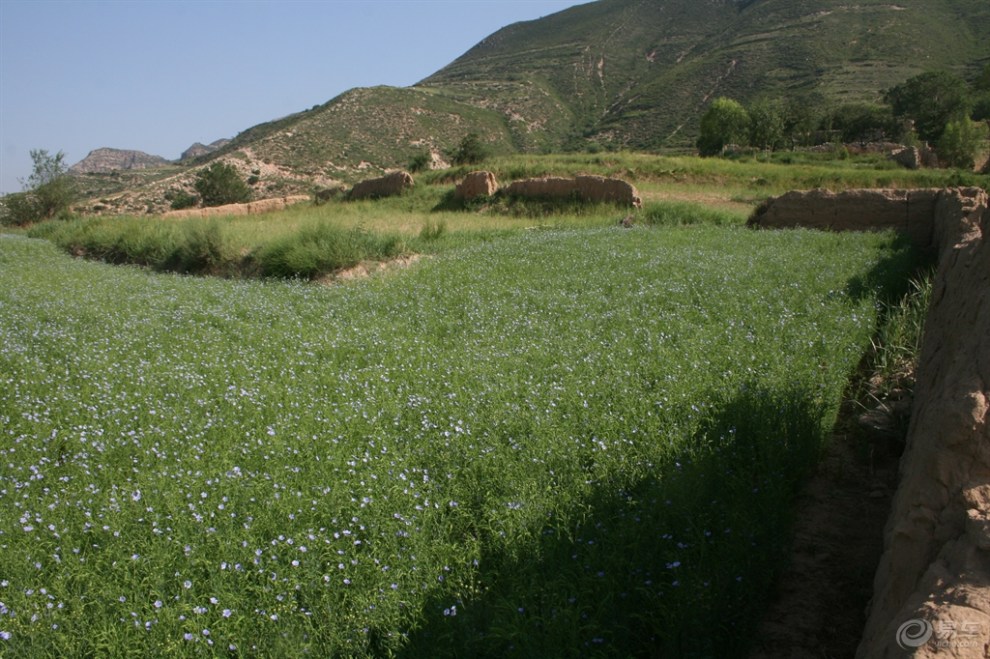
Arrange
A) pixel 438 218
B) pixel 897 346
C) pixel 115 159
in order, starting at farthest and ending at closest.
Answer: pixel 115 159
pixel 438 218
pixel 897 346

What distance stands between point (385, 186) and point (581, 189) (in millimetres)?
9839

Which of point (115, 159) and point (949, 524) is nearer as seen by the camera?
point (949, 524)

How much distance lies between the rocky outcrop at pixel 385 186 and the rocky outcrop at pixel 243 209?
10.1 ft

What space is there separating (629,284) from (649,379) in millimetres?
4276

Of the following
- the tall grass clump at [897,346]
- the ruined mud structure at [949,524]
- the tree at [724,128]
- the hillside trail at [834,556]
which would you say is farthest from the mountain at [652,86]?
the ruined mud structure at [949,524]

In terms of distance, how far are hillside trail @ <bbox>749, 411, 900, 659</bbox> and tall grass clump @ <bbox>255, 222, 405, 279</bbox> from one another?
10.3 metres

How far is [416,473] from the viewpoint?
4359mm

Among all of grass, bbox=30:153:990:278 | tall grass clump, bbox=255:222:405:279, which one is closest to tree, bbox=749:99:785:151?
grass, bbox=30:153:990:278

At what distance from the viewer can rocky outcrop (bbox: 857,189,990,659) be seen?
1.76 metres

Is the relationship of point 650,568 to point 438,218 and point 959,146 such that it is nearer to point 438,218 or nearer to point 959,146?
point 438,218

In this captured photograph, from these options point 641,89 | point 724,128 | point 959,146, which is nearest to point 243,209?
point 959,146

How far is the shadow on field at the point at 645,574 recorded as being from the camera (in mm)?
2871

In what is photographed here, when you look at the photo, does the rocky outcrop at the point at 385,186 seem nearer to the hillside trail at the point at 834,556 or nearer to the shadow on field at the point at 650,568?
the hillside trail at the point at 834,556

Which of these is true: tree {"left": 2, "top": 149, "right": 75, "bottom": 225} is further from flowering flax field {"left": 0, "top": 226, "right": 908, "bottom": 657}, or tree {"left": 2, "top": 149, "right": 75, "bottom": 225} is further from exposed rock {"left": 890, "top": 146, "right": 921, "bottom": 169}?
exposed rock {"left": 890, "top": 146, "right": 921, "bottom": 169}
